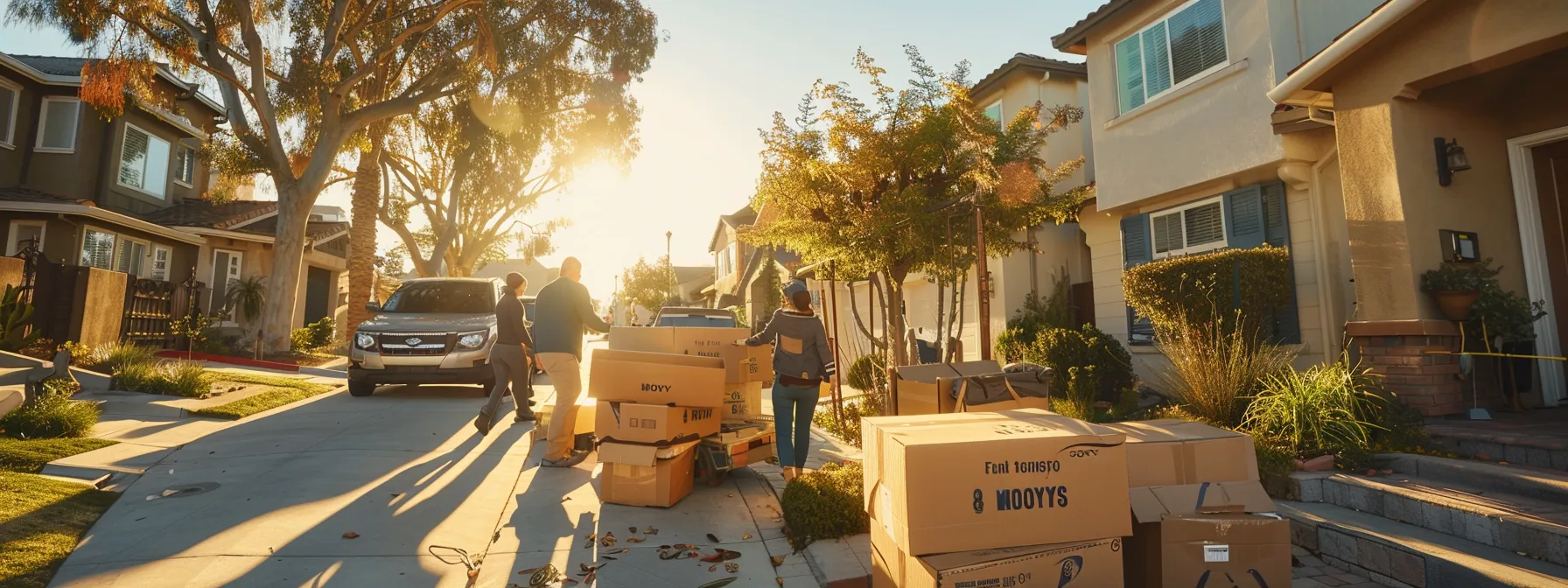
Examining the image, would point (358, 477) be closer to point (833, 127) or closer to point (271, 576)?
point (271, 576)

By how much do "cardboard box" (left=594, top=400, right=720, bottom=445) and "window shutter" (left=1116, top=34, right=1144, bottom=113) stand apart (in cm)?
757

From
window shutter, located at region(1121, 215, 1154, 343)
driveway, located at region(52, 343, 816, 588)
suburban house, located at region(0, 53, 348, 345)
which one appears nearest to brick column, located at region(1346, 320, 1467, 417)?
window shutter, located at region(1121, 215, 1154, 343)

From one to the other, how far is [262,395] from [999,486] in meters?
10.1

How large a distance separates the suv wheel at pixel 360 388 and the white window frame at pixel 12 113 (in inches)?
481

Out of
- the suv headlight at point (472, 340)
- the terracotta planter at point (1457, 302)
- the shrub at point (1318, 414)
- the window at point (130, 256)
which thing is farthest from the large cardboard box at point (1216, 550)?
the window at point (130, 256)

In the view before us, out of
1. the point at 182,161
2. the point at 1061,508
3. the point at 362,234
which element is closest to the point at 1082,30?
the point at 1061,508

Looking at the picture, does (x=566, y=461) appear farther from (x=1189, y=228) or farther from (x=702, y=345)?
(x=1189, y=228)

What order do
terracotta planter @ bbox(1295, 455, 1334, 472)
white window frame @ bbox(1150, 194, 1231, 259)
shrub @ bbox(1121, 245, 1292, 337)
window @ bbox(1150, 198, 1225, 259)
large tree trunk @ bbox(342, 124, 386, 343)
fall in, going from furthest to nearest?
large tree trunk @ bbox(342, 124, 386, 343) < window @ bbox(1150, 198, 1225, 259) < white window frame @ bbox(1150, 194, 1231, 259) < shrub @ bbox(1121, 245, 1292, 337) < terracotta planter @ bbox(1295, 455, 1334, 472)

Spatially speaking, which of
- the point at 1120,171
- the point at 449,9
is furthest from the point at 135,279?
the point at 1120,171

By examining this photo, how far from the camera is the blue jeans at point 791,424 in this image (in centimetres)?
552

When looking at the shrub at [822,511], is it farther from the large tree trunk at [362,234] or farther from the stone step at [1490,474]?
the large tree trunk at [362,234]

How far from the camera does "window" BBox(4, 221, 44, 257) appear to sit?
1438 centimetres

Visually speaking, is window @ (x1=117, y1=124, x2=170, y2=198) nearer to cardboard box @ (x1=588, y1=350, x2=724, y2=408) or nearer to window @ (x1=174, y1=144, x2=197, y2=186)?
window @ (x1=174, y1=144, x2=197, y2=186)

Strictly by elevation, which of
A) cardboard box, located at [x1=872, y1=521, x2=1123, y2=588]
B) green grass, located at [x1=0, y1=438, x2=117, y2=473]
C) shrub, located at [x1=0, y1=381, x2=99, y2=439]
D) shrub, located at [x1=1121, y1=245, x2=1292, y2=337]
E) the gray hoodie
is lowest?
cardboard box, located at [x1=872, y1=521, x2=1123, y2=588]
